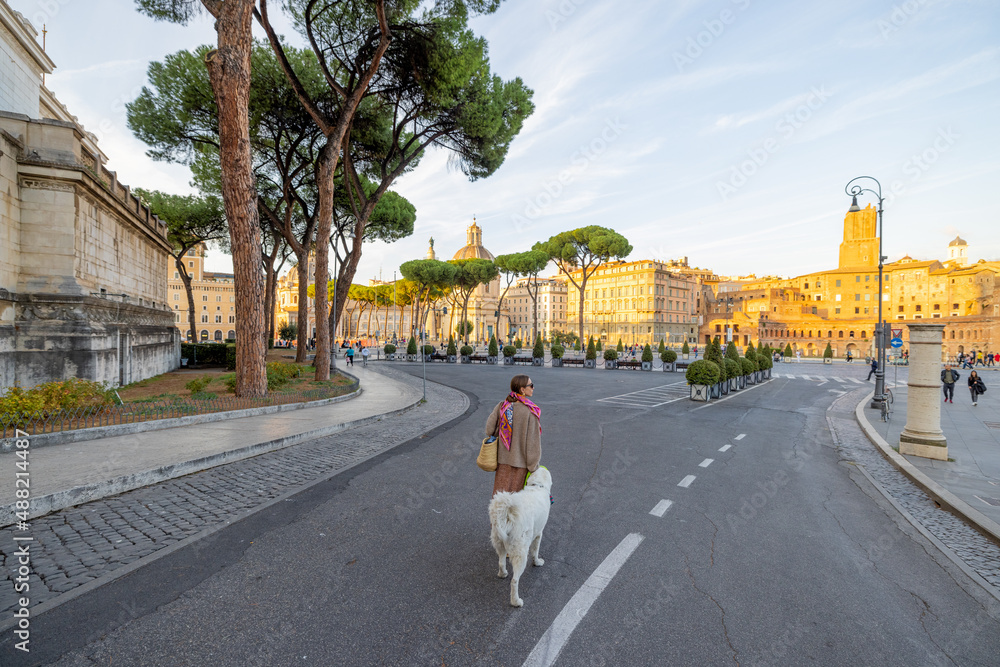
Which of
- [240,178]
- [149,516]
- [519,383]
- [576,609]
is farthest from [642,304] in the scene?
[576,609]

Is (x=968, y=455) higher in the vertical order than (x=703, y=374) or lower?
lower

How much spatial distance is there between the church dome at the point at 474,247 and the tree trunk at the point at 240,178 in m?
99.4

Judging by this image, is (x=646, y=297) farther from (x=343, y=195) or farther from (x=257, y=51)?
(x=257, y=51)

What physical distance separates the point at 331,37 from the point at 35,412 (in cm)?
1553

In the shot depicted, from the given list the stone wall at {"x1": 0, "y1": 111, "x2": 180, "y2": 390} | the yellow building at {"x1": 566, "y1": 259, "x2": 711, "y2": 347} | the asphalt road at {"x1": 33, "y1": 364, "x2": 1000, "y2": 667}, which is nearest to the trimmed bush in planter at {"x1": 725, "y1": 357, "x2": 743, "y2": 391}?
the asphalt road at {"x1": 33, "y1": 364, "x2": 1000, "y2": 667}

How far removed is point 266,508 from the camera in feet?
18.0

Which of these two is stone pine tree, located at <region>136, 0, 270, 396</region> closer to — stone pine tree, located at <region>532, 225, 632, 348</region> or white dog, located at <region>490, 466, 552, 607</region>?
white dog, located at <region>490, 466, 552, 607</region>

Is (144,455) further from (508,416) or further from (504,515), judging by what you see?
(504,515)

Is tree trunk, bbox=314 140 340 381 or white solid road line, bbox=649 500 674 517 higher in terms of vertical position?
tree trunk, bbox=314 140 340 381

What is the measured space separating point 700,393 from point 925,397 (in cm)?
767

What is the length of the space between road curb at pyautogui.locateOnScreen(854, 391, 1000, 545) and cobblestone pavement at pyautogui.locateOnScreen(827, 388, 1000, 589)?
0.20 ft

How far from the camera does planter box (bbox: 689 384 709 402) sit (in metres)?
16.2

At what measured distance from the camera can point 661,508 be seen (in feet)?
18.5

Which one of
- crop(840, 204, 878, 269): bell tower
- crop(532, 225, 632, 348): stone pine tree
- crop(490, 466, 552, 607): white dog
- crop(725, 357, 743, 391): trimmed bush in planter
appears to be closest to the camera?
crop(490, 466, 552, 607): white dog
